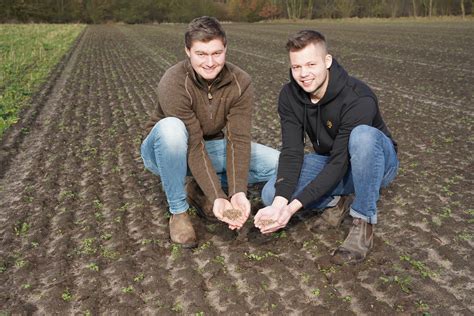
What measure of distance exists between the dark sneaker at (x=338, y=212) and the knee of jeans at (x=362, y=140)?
23.2 inches

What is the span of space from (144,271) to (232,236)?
68 centimetres

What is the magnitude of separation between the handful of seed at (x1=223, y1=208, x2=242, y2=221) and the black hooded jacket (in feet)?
0.90

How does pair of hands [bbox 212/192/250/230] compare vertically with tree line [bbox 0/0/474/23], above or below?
below

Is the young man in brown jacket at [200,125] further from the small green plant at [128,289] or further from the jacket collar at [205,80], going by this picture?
the small green plant at [128,289]

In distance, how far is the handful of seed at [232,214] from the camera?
9.05ft

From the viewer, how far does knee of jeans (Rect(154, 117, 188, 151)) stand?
9.33 feet

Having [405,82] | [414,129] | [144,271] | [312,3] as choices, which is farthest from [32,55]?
[312,3]

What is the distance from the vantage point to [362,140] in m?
2.63

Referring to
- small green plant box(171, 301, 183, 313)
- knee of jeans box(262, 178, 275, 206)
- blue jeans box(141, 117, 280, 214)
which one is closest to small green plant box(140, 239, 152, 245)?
blue jeans box(141, 117, 280, 214)

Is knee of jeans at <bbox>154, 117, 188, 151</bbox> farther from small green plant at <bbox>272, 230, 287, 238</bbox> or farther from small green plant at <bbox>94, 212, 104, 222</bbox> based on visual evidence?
small green plant at <bbox>94, 212, 104, 222</bbox>

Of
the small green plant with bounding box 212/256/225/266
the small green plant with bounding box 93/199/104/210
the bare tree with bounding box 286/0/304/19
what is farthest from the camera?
the bare tree with bounding box 286/0/304/19

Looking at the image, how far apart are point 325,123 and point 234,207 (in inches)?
32.0

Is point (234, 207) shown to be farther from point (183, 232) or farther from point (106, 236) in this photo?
point (106, 236)

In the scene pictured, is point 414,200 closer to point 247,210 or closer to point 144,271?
point 247,210
